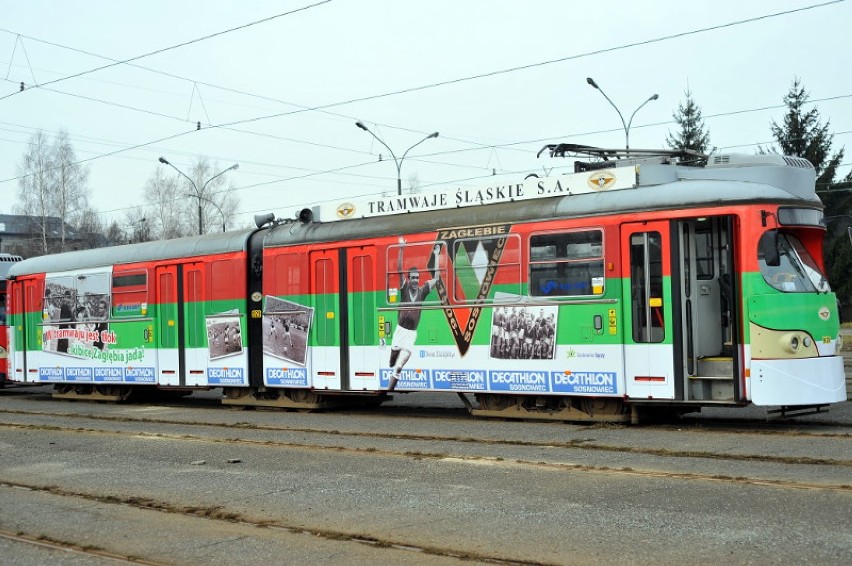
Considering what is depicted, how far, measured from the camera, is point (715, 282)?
13.2 m

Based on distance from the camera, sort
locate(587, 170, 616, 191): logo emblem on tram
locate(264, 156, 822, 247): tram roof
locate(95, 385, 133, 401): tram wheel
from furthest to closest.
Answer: locate(95, 385, 133, 401): tram wheel, locate(587, 170, 616, 191): logo emblem on tram, locate(264, 156, 822, 247): tram roof

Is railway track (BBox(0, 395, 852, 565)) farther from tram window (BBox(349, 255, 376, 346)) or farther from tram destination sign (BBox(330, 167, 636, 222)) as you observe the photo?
tram destination sign (BBox(330, 167, 636, 222))

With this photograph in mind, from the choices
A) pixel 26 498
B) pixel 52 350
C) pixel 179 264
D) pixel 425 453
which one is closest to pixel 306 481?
pixel 425 453

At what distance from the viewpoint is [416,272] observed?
16.0 meters

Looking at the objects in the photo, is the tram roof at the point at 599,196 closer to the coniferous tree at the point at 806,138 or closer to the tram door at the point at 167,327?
the tram door at the point at 167,327

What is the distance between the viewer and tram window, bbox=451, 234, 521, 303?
48.2ft

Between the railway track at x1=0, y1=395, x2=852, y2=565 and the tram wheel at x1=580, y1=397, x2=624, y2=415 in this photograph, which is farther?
the tram wheel at x1=580, y1=397, x2=624, y2=415

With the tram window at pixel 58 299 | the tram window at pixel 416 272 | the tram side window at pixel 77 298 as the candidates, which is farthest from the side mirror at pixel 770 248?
the tram window at pixel 58 299

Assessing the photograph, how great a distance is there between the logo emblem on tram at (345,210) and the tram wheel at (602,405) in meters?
5.30

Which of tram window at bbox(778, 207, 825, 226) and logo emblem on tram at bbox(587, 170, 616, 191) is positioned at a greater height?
logo emblem on tram at bbox(587, 170, 616, 191)

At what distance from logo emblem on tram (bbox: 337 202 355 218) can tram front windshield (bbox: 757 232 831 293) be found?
23.4ft

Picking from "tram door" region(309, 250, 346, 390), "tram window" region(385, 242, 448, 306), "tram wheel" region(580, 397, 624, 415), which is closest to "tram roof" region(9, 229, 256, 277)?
"tram door" region(309, 250, 346, 390)

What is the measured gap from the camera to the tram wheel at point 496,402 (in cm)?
1538

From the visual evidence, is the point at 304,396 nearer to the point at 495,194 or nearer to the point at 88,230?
the point at 495,194
